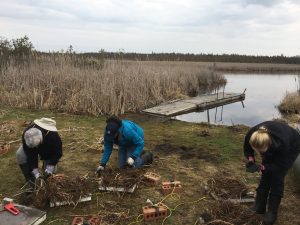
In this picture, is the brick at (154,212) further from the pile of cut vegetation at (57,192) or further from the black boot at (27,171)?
the black boot at (27,171)

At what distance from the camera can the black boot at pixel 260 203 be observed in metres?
4.05

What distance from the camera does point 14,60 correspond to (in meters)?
13.4

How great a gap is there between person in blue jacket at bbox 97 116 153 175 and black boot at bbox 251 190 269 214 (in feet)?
5.96

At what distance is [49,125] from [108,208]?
4.35 ft

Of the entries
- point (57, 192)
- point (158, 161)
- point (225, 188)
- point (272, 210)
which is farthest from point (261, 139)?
point (158, 161)

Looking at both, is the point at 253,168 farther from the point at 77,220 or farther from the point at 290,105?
the point at 290,105

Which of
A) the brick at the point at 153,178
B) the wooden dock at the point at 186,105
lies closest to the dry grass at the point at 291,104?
the wooden dock at the point at 186,105

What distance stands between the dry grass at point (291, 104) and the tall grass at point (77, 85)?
608cm

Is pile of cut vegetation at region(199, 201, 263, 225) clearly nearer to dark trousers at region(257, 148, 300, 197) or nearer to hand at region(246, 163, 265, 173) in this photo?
dark trousers at region(257, 148, 300, 197)

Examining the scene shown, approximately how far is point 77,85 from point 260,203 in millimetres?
8595

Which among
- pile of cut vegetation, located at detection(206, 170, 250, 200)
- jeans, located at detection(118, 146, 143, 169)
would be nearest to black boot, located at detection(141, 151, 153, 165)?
jeans, located at detection(118, 146, 143, 169)

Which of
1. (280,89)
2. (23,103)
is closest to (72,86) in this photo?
(23,103)

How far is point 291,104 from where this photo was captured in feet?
49.6

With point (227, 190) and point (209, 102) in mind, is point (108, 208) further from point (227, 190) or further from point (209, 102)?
point (209, 102)
